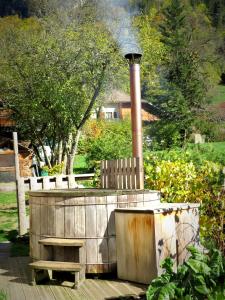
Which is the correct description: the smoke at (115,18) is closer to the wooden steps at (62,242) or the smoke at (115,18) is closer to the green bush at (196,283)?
the wooden steps at (62,242)

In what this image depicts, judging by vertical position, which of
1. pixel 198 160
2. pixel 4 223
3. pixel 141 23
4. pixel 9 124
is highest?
pixel 141 23

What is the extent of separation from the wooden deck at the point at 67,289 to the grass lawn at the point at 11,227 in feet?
6.25

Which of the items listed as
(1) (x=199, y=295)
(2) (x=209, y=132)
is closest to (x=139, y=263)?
(1) (x=199, y=295)

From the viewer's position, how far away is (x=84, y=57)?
22.9m

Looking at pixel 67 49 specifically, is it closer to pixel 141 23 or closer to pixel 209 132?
pixel 141 23

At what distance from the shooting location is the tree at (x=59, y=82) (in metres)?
22.1

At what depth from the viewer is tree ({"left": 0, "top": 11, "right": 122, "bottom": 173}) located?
2208 cm

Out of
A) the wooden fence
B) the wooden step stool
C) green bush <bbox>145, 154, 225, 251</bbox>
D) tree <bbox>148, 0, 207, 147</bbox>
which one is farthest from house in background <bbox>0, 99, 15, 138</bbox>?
the wooden step stool

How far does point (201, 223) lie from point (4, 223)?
7610 mm

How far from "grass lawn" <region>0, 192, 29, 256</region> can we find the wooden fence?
74.5 inches

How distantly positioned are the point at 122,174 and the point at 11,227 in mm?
5373

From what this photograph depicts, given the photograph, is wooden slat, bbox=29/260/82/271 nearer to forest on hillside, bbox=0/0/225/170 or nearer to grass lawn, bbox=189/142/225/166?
grass lawn, bbox=189/142/225/166

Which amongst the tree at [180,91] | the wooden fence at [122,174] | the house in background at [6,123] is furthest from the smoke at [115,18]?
the wooden fence at [122,174]

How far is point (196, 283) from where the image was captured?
11.9 feet
